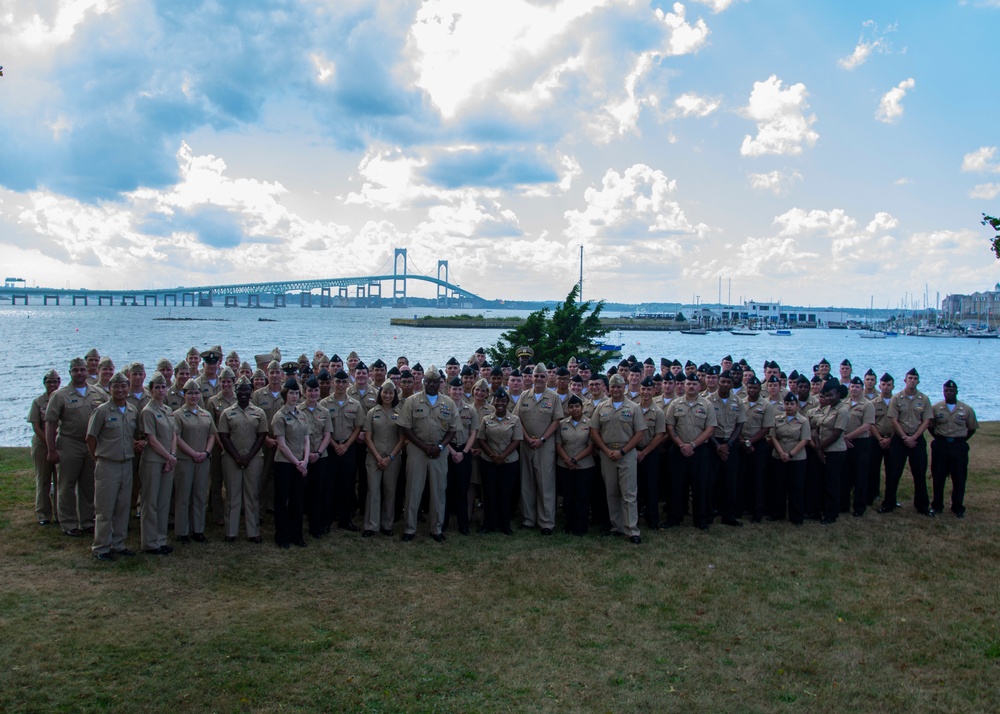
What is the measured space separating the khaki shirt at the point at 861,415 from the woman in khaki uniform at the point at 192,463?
7430 millimetres

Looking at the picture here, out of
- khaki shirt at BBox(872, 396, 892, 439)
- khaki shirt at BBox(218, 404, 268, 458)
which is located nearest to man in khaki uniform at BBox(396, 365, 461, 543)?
khaki shirt at BBox(218, 404, 268, 458)

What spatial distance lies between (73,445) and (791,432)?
799 cm

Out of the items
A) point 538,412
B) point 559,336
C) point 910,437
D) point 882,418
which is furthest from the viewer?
point 559,336

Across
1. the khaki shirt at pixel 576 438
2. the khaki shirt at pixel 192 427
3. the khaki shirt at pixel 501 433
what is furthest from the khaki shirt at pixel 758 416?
the khaki shirt at pixel 192 427

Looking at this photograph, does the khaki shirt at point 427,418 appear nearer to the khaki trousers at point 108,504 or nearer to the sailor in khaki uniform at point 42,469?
the khaki trousers at point 108,504

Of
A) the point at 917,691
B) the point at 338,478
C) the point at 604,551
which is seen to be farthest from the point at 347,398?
the point at 917,691

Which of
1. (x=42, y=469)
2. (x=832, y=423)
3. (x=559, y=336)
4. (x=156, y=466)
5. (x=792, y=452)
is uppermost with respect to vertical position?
(x=559, y=336)

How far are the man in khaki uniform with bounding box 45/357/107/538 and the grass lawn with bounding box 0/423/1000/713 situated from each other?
292 mm

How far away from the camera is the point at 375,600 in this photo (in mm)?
6262

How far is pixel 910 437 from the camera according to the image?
9.15 metres

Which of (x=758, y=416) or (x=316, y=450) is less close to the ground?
(x=758, y=416)

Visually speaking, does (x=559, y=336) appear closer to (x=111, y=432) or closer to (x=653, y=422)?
(x=653, y=422)

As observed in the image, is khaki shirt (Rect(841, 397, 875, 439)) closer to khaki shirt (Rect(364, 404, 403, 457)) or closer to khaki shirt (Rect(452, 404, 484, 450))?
khaki shirt (Rect(452, 404, 484, 450))

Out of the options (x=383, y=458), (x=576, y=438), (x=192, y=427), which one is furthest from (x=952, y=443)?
(x=192, y=427)
